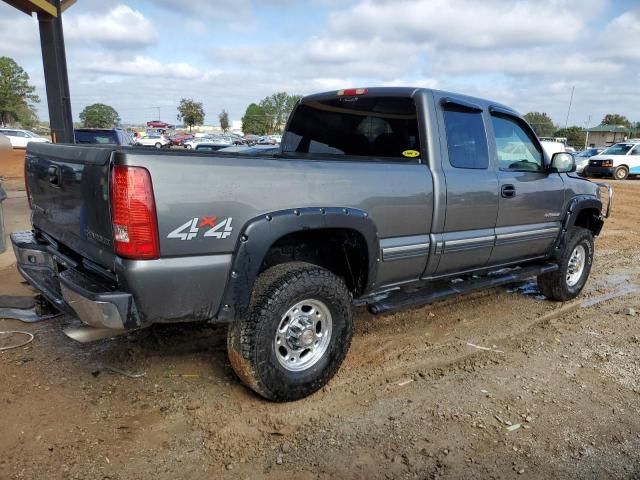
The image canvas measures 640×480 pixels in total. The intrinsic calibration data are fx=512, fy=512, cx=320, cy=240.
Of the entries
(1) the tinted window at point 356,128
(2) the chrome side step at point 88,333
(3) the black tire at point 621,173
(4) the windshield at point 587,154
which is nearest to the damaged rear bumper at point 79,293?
(2) the chrome side step at point 88,333

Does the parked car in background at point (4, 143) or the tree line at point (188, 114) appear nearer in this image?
the parked car in background at point (4, 143)

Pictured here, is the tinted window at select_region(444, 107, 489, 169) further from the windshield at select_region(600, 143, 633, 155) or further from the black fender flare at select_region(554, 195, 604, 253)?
the windshield at select_region(600, 143, 633, 155)

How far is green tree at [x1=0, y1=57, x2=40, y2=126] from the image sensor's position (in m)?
68.6

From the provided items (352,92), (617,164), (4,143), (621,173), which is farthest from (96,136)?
(621,173)

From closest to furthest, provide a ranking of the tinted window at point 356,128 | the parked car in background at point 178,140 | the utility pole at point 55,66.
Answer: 1. the tinted window at point 356,128
2. the utility pole at point 55,66
3. the parked car in background at point 178,140

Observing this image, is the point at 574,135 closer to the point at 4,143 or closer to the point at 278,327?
the point at 4,143

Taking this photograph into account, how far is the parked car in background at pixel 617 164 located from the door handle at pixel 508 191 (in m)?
23.2

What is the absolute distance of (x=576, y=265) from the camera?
5594 millimetres

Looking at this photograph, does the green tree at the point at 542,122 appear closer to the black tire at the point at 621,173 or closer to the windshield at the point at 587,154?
the windshield at the point at 587,154

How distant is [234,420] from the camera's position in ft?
9.79

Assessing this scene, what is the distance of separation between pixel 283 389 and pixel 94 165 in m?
1.66

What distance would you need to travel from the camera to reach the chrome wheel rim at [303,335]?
3.14 m

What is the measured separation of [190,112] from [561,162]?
96545 mm

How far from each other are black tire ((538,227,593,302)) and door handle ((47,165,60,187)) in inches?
180
